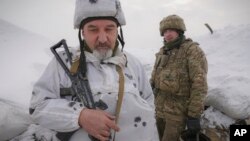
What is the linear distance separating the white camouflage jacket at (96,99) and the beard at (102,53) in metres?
0.03

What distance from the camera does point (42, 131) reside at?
2227mm

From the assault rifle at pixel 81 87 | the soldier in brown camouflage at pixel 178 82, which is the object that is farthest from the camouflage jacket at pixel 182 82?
the assault rifle at pixel 81 87

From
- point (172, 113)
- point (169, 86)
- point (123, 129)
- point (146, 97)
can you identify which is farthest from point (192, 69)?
point (123, 129)

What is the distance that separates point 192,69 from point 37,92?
2566 millimetres

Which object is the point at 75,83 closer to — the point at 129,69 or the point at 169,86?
the point at 129,69

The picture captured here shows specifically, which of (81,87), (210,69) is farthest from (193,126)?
(210,69)

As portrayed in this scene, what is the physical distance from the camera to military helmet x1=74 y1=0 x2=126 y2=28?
1.73 meters

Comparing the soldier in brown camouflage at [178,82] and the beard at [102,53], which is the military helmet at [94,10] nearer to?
the beard at [102,53]

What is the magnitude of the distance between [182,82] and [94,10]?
2.44 m

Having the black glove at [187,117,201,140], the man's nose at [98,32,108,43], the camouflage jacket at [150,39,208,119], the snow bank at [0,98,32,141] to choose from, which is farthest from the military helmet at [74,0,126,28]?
the black glove at [187,117,201,140]

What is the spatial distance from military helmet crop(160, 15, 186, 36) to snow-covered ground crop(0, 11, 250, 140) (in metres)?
1.52

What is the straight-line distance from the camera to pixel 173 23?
419 centimetres

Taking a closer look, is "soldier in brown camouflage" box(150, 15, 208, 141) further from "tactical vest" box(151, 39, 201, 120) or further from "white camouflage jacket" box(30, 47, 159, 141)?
"white camouflage jacket" box(30, 47, 159, 141)

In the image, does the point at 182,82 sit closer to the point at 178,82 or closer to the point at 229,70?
the point at 178,82
